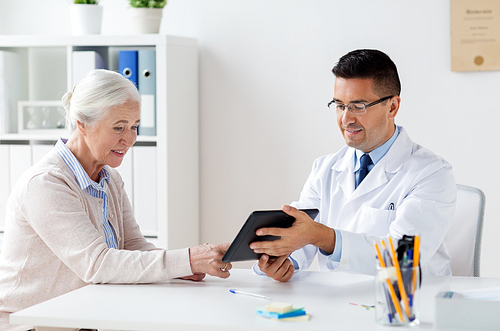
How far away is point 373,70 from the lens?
184cm

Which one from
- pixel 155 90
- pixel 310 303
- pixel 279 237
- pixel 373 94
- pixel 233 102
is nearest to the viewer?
pixel 310 303

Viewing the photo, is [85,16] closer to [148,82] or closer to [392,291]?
[148,82]

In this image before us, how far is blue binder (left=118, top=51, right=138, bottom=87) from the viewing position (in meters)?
2.58

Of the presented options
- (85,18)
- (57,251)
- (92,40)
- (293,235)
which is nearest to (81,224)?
(57,251)

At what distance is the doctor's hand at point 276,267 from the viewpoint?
1517mm

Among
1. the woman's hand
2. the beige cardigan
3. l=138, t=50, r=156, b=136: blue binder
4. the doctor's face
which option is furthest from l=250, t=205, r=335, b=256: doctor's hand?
l=138, t=50, r=156, b=136: blue binder

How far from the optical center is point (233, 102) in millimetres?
2842

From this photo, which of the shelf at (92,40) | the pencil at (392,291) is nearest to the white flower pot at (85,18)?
the shelf at (92,40)

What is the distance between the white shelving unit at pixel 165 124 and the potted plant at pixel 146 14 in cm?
10

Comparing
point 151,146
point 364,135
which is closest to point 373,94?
point 364,135

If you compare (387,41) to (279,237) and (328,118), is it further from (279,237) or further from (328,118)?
(279,237)

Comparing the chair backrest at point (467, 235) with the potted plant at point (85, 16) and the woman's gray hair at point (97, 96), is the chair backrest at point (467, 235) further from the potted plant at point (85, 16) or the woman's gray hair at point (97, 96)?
the potted plant at point (85, 16)

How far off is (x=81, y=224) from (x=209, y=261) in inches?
13.9

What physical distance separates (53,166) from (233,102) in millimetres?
1384
